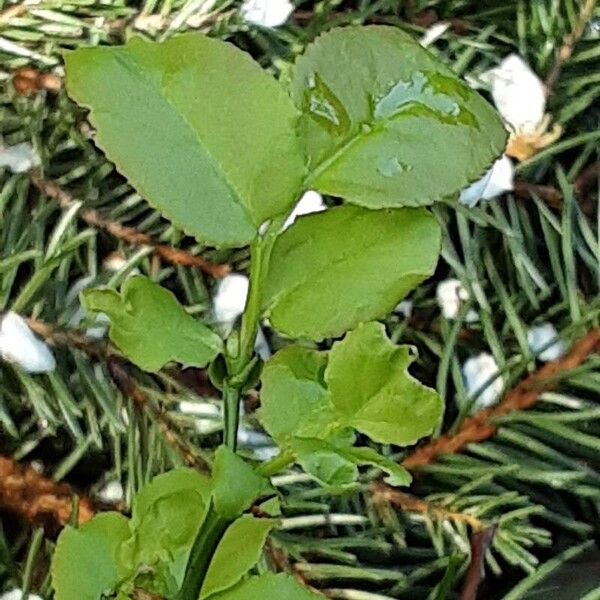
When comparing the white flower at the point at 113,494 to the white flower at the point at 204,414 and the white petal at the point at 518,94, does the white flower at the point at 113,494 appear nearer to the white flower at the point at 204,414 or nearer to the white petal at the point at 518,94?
the white flower at the point at 204,414

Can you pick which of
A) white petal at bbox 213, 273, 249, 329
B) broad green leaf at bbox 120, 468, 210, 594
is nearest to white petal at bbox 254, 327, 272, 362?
white petal at bbox 213, 273, 249, 329

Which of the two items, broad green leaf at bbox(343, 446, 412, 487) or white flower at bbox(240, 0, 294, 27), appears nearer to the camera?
broad green leaf at bbox(343, 446, 412, 487)

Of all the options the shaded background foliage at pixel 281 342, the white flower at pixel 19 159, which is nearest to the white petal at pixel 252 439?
the shaded background foliage at pixel 281 342

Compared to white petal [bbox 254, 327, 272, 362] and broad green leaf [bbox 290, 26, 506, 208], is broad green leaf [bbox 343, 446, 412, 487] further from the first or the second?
white petal [bbox 254, 327, 272, 362]

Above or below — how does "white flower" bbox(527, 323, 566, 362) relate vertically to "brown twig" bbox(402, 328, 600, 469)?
above

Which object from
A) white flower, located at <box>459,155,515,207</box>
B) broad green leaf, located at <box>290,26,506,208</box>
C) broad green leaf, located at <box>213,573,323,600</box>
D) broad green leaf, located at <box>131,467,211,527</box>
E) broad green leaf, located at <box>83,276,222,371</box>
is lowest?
white flower, located at <box>459,155,515,207</box>

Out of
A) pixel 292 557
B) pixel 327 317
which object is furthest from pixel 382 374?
pixel 292 557
